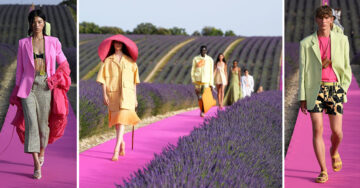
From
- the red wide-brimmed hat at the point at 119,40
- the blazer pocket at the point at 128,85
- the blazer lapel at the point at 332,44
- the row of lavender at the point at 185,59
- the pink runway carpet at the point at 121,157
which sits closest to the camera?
the blazer lapel at the point at 332,44

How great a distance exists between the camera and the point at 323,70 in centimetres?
493

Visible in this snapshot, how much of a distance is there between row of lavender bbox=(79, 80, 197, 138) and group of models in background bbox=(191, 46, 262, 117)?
141 cm

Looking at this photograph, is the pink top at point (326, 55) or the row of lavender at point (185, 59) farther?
the row of lavender at point (185, 59)

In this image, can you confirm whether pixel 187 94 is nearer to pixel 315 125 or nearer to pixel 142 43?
pixel 315 125

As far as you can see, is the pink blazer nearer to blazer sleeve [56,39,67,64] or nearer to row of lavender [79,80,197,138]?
blazer sleeve [56,39,67,64]

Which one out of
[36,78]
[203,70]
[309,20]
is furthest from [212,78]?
[309,20]

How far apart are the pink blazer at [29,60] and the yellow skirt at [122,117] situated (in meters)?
2.25

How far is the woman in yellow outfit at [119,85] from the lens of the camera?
7445mm

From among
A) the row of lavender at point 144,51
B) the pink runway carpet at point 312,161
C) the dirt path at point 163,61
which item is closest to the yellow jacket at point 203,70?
the pink runway carpet at point 312,161

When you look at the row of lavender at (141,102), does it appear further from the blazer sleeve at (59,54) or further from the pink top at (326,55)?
the pink top at (326,55)

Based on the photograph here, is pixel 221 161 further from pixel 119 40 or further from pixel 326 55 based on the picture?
pixel 119 40

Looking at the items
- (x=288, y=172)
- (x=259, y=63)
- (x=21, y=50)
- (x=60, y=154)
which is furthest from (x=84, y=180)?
(x=259, y=63)

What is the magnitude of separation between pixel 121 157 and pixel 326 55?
137 inches

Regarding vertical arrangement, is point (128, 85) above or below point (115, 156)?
above
